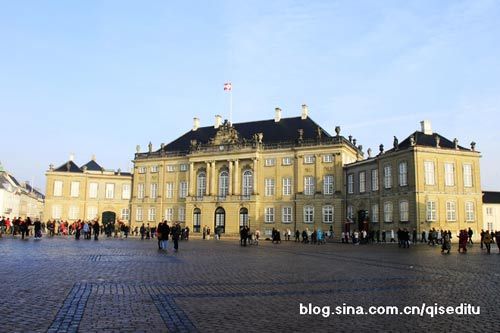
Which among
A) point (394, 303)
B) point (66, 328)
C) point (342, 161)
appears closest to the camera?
point (66, 328)

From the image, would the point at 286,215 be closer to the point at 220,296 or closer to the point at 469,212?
the point at 469,212

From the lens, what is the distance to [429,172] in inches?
1759

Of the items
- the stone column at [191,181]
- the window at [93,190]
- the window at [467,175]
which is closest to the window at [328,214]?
the window at [467,175]

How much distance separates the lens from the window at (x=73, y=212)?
7725 cm

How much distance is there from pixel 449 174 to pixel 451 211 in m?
3.61

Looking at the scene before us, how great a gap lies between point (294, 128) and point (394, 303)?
5347 cm

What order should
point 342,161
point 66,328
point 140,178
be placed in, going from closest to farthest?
point 66,328 < point 342,161 < point 140,178

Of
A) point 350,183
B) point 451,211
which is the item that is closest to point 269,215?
point 350,183

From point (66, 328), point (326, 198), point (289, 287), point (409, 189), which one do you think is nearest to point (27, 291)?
point (66, 328)

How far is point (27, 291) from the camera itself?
1001cm

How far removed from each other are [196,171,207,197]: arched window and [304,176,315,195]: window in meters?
14.8

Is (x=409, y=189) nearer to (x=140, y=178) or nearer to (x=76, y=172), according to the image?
(x=140, y=178)

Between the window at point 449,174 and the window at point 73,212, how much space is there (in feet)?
190

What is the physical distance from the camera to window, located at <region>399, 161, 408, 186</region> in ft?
149
